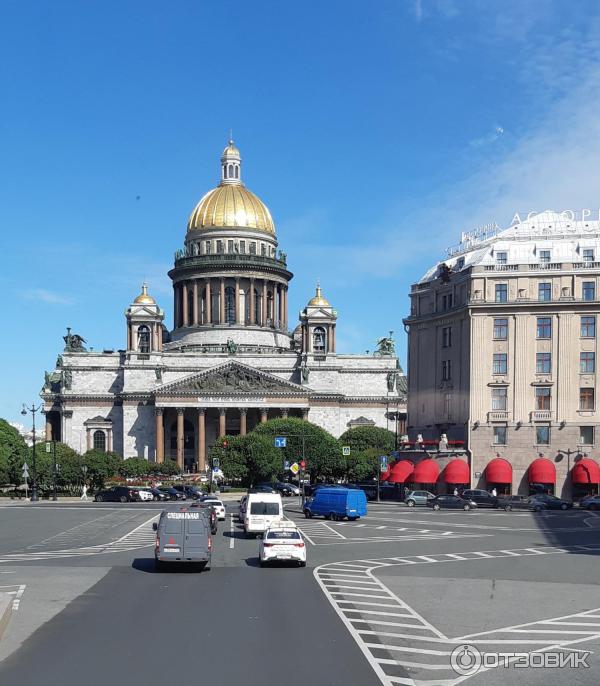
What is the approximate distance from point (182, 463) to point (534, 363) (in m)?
75.1

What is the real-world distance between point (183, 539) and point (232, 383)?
113 metres

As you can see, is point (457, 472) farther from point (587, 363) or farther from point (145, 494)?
point (145, 494)

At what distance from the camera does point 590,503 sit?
73.8 meters

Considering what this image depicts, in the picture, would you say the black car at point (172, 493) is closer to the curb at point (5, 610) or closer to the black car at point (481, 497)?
the black car at point (481, 497)

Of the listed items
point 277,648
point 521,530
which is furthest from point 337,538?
point 277,648

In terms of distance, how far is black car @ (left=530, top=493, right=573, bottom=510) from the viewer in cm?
7444

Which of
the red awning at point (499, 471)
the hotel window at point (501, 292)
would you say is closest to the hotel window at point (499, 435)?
the red awning at point (499, 471)

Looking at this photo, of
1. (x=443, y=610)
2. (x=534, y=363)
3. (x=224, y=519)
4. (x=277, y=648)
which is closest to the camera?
(x=277, y=648)

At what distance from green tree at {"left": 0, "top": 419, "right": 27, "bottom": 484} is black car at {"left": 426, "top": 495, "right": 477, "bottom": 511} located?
51.1 metres

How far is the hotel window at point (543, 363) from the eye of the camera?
266ft

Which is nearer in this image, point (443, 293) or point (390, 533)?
point (390, 533)

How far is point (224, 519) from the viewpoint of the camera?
220 ft

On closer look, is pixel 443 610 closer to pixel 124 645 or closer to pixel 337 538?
pixel 124 645

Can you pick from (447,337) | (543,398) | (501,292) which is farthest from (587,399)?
(447,337)
